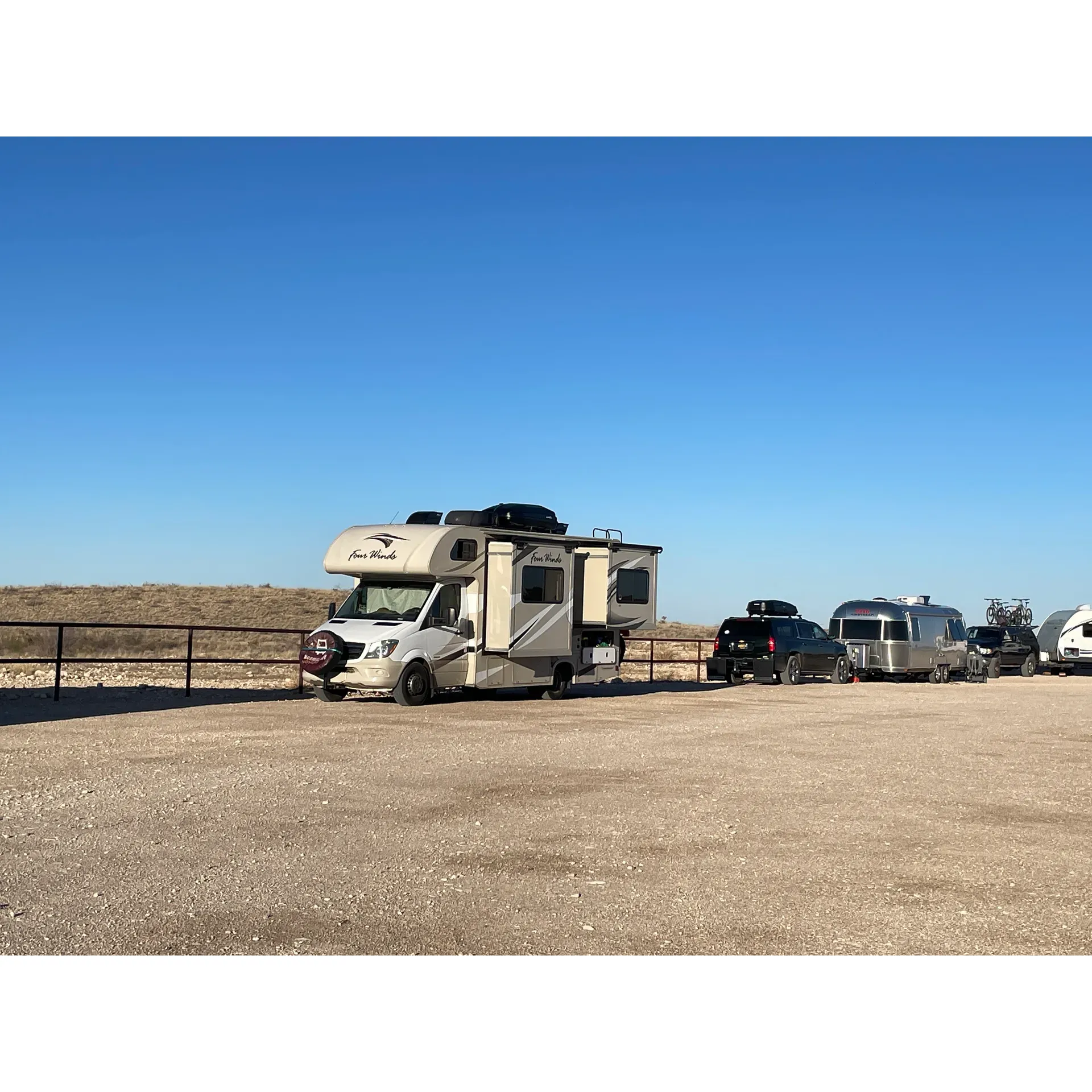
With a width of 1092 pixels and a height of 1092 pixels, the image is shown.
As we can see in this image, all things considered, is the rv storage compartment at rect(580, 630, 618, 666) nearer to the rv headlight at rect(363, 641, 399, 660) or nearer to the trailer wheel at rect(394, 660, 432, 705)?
the trailer wheel at rect(394, 660, 432, 705)

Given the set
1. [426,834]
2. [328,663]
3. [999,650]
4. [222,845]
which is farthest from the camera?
[999,650]

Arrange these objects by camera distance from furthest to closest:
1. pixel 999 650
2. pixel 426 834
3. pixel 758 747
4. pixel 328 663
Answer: pixel 999 650 → pixel 328 663 → pixel 758 747 → pixel 426 834

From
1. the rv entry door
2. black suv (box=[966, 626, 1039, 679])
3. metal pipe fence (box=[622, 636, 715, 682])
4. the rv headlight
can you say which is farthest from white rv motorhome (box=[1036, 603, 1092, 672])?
the rv headlight

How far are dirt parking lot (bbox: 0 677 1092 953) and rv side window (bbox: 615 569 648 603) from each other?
6.09 m

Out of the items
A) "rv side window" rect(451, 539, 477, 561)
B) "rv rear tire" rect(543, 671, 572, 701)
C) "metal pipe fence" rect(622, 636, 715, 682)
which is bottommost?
"rv rear tire" rect(543, 671, 572, 701)

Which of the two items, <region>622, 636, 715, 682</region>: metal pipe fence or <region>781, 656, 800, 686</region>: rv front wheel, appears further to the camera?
<region>781, 656, 800, 686</region>: rv front wheel

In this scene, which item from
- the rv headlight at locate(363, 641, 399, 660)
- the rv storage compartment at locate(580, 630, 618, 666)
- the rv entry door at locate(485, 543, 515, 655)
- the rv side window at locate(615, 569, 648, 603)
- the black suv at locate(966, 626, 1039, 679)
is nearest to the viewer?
the rv headlight at locate(363, 641, 399, 660)

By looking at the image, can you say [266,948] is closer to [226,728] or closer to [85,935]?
[85,935]

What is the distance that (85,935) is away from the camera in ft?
20.2

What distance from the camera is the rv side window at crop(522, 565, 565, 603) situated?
2095 centimetres

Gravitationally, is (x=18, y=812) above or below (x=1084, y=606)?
below

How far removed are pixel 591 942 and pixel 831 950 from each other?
45.8 inches

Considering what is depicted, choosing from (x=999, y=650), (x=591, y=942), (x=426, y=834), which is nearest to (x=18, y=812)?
(x=426, y=834)

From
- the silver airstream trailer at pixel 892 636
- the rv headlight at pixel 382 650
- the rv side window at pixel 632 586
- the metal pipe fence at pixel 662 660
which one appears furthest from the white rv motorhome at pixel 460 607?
the silver airstream trailer at pixel 892 636
